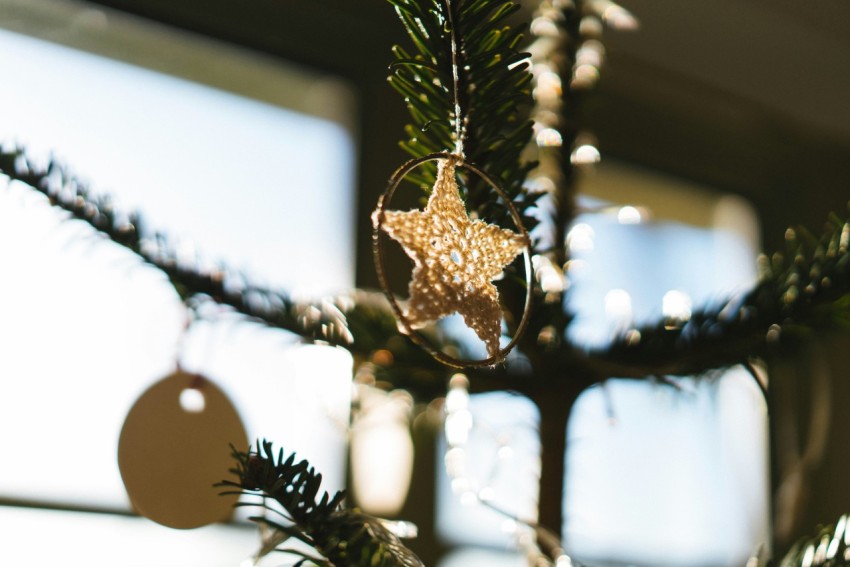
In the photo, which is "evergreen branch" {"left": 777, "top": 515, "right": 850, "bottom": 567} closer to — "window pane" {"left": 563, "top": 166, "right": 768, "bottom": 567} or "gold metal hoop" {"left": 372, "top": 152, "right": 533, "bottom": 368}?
"gold metal hoop" {"left": 372, "top": 152, "right": 533, "bottom": 368}

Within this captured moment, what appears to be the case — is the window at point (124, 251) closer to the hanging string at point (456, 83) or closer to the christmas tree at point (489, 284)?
the christmas tree at point (489, 284)

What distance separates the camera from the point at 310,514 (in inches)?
11.2

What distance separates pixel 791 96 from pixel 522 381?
1.51 m

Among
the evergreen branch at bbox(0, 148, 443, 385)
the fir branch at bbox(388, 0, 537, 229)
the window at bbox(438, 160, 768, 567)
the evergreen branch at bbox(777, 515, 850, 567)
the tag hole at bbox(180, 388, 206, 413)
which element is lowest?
the window at bbox(438, 160, 768, 567)

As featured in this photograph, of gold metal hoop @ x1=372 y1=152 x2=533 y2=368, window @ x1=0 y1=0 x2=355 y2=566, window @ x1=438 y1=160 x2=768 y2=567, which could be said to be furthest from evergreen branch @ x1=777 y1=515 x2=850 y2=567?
window @ x1=438 y1=160 x2=768 y2=567

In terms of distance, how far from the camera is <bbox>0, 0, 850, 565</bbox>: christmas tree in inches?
12.6

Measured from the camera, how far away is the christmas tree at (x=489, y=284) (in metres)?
0.32

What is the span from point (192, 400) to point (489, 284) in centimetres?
18

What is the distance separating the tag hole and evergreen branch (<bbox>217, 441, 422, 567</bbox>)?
0.14 m

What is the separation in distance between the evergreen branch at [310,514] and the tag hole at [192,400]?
14 cm

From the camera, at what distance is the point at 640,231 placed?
167 centimetres

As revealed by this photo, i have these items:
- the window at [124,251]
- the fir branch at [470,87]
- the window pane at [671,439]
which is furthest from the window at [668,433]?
the fir branch at [470,87]

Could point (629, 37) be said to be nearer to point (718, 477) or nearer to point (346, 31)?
point (346, 31)

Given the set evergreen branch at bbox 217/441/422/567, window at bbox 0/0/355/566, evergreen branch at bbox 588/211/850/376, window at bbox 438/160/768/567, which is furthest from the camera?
window at bbox 438/160/768/567
